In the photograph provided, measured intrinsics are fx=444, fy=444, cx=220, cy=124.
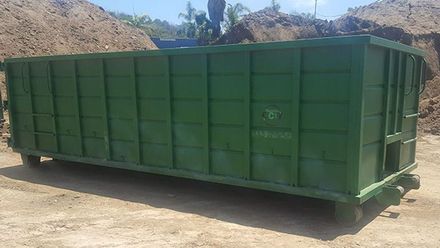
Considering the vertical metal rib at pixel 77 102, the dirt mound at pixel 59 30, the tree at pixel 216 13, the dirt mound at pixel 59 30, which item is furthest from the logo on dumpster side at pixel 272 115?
the tree at pixel 216 13

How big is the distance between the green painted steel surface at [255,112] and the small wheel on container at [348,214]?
16 cm

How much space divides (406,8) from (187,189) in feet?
67.7

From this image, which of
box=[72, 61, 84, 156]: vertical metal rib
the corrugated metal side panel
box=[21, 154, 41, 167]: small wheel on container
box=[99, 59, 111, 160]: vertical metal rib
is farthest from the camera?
box=[21, 154, 41, 167]: small wheel on container

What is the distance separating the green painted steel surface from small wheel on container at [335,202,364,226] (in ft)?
0.52

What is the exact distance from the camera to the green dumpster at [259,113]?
5.36 meters

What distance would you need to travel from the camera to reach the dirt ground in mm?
5074

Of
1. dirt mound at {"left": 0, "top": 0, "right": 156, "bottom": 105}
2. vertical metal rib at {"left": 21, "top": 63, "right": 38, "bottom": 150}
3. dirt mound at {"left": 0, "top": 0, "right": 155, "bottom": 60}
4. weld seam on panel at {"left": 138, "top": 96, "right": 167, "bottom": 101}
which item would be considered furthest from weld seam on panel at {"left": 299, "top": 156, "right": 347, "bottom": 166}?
dirt mound at {"left": 0, "top": 0, "right": 155, "bottom": 60}

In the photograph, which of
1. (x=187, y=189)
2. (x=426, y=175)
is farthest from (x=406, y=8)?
(x=187, y=189)

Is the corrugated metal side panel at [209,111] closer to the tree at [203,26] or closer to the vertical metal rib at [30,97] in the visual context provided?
the vertical metal rib at [30,97]

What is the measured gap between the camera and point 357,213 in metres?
5.44

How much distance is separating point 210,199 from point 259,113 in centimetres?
163

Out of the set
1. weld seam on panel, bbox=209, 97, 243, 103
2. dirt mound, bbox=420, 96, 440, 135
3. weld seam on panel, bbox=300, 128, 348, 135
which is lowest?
dirt mound, bbox=420, 96, 440, 135

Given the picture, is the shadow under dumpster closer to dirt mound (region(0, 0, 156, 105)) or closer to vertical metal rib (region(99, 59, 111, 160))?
vertical metal rib (region(99, 59, 111, 160))

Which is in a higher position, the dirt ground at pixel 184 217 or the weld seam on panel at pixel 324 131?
the weld seam on panel at pixel 324 131
